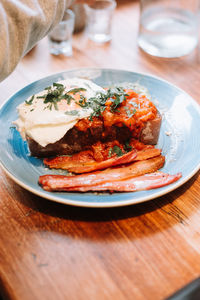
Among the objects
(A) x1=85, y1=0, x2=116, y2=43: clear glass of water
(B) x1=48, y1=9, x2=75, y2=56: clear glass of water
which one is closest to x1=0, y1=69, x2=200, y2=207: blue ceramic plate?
(B) x1=48, y1=9, x2=75, y2=56: clear glass of water

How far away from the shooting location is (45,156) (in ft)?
4.81

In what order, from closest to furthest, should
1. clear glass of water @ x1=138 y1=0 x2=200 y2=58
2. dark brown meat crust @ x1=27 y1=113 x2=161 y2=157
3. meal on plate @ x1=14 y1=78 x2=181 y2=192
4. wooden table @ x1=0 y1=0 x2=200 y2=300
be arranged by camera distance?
1. wooden table @ x1=0 y1=0 x2=200 y2=300
2. meal on plate @ x1=14 y1=78 x2=181 y2=192
3. dark brown meat crust @ x1=27 y1=113 x2=161 y2=157
4. clear glass of water @ x1=138 y1=0 x2=200 y2=58

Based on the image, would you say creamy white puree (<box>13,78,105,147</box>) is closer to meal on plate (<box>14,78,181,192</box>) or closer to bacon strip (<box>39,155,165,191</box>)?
meal on plate (<box>14,78,181,192</box>)

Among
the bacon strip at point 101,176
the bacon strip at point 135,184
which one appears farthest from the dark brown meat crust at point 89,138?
the bacon strip at point 135,184

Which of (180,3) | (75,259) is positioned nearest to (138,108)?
(75,259)

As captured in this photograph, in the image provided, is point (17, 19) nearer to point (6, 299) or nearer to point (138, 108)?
point (138, 108)

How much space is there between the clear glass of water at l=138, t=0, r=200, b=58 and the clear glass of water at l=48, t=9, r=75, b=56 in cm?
49

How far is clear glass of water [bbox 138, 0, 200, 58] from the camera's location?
7.41 feet

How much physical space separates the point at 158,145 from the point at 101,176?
0.35m

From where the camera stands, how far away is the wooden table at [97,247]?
1040mm

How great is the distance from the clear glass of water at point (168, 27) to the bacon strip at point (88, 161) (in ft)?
3.50

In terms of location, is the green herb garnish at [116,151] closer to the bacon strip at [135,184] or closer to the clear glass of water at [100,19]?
the bacon strip at [135,184]

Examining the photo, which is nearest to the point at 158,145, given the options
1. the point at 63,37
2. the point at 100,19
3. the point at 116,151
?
the point at 116,151

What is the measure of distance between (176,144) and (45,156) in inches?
23.1
